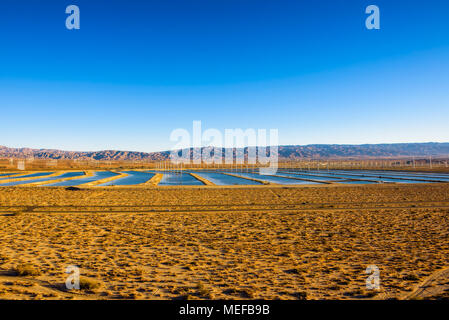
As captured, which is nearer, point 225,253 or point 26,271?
point 26,271

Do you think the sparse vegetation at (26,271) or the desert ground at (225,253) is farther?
the sparse vegetation at (26,271)

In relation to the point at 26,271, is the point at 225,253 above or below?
below

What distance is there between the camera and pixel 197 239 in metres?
11.2

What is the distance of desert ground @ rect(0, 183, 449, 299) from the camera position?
21.0 feet

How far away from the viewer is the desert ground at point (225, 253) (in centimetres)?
639

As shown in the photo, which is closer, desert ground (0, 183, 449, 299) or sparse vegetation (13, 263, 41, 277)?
desert ground (0, 183, 449, 299)

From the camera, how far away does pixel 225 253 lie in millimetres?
9383

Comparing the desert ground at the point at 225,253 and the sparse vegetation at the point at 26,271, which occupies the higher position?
the sparse vegetation at the point at 26,271

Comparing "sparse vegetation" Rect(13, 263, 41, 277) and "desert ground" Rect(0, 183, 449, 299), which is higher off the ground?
"sparse vegetation" Rect(13, 263, 41, 277)

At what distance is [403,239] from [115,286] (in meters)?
10.5

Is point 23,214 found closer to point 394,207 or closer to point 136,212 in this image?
point 136,212
